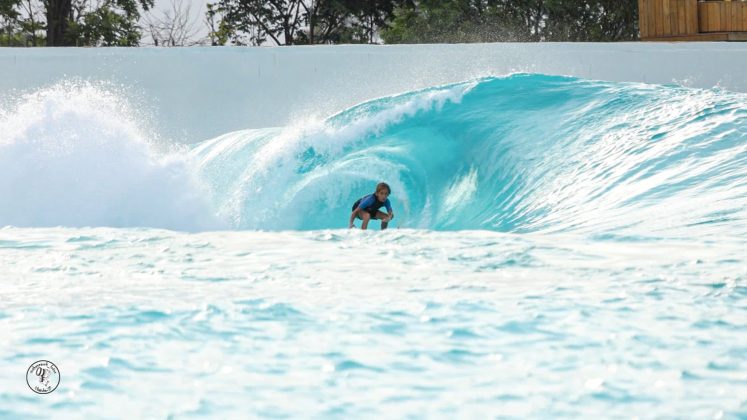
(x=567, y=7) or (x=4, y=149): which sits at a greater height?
(x=567, y=7)

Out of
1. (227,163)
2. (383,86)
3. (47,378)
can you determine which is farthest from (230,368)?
(383,86)

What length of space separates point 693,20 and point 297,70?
6.16 metres

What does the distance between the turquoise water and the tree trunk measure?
14.6 m

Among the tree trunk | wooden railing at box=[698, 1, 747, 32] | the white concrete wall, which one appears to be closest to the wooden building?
wooden railing at box=[698, 1, 747, 32]

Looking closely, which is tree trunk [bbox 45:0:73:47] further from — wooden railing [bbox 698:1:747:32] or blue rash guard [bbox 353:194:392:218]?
blue rash guard [bbox 353:194:392:218]

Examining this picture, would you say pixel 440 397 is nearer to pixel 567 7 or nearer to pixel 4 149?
pixel 4 149

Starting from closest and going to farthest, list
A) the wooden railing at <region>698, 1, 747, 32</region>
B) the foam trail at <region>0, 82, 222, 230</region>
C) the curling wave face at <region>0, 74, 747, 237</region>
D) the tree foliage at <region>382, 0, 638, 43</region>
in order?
1. the curling wave face at <region>0, 74, 747, 237</region>
2. the foam trail at <region>0, 82, 222, 230</region>
3. the wooden railing at <region>698, 1, 747, 32</region>
4. the tree foliage at <region>382, 0, 638, 43</region>

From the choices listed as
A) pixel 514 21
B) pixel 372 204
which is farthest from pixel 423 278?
pixel 514 21

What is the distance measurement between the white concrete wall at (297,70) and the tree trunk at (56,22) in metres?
9.96

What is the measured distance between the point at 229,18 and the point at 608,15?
32.2 ft

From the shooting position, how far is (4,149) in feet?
39.7

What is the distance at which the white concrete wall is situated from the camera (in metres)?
15.3

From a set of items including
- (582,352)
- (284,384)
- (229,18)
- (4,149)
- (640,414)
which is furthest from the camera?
(229,18)

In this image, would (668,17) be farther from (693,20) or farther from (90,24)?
(90,24)
